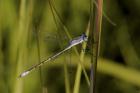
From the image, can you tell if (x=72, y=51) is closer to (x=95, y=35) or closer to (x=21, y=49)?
(x=21, y=49)

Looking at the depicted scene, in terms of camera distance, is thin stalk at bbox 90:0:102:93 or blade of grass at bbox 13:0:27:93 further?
blade of grass at bbox 13:0:27:93

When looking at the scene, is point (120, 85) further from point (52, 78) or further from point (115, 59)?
point (52, 78)

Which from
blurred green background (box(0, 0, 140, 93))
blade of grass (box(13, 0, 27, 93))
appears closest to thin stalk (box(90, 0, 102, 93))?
blade of grass (box(13, 0, 27, 93))

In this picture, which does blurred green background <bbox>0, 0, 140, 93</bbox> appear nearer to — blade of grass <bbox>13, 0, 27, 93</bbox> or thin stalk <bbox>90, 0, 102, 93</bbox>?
blade of grass <bbox>13, 0, 27, 93</bbox>

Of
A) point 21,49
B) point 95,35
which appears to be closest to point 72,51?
point 21,49

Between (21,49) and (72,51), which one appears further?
(72,51)

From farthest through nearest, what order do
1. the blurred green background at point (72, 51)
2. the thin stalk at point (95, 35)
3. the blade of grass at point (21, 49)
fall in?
the blurred green background at point (72, 51), the blade of grass at point (21, 49), the thin stalk at point (95, 35)

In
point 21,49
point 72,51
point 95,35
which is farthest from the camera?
point 72,51

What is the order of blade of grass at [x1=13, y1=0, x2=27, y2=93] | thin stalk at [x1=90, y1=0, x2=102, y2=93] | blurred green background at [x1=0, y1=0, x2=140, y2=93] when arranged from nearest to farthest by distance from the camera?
thin stalk at [x1=90, y1=0, x2=102, y2=93] → blade of grass at [x1=13, y1=0, x2=27, y2=93] → blurred green background at [x1=0, y1=0, x2=140, y2=93]

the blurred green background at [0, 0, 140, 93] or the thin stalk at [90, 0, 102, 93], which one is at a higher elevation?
the thin stalk at [90, 0, 102, 93]

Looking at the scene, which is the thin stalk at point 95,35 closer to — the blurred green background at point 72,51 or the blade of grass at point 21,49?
the blade of grass at point 21,49

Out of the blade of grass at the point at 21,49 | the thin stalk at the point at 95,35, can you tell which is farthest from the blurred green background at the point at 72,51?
the thin stalk at the point at 95,35

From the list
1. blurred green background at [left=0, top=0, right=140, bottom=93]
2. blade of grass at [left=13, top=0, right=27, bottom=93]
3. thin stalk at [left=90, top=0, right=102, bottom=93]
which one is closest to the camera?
thin stalk at [left=90, top=0, right=102, bottom=93]
